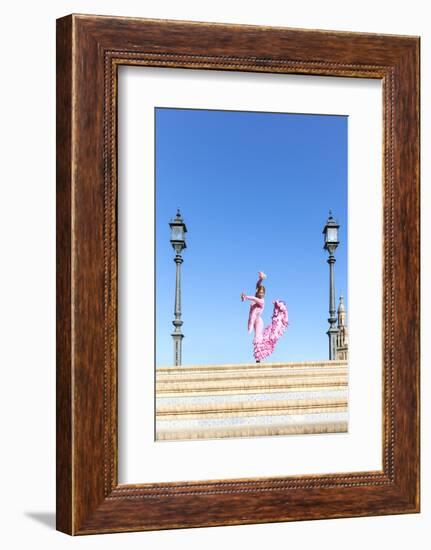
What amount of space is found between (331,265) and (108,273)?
59 centimetres

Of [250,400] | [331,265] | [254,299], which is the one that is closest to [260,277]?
[254,299]

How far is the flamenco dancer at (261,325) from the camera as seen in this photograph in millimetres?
2980

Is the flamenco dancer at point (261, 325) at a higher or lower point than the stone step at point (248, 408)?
higher

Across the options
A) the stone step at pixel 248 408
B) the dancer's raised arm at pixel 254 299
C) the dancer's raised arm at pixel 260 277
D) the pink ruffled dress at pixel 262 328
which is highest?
the dancer's raised arm at pixel 260 277

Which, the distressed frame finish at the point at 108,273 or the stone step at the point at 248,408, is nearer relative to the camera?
the distressed frame finish at the point at 108,273

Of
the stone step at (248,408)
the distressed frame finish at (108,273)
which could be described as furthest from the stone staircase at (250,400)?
the distressed frame finish at (108,273)

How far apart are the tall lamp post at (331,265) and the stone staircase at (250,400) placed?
0.06 metres

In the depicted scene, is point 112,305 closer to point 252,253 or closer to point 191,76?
point 252,253

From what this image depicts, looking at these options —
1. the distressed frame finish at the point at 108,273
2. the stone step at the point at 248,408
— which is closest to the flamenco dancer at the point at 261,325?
the stone step at the point at 248,408

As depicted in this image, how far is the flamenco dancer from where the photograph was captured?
298 centimetres

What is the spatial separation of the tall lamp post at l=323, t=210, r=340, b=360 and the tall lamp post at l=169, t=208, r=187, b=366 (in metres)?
0.38

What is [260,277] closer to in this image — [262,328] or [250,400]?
[262,328]

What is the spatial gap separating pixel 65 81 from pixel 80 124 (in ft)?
0.38

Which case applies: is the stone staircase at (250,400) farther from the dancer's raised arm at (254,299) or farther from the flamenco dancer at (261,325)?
the dancer's raised arm at (254,299)
